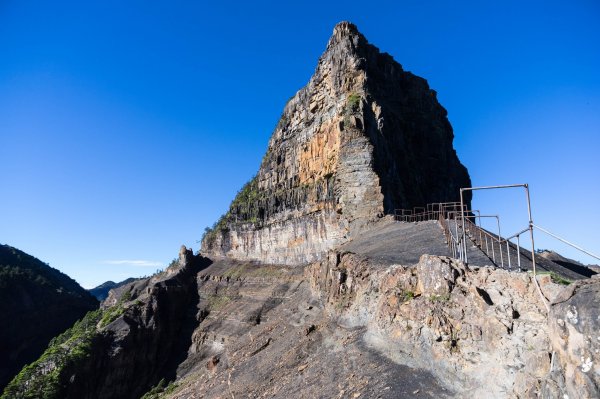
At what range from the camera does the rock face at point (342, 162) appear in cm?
4028

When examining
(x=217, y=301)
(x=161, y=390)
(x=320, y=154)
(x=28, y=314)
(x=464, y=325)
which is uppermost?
(x=320, y=154)

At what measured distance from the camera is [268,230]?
52.2 meters

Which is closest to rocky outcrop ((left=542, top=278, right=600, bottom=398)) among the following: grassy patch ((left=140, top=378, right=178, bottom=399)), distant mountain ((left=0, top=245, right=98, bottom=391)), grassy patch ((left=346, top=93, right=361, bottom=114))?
grassy patch ((left=140, top=378, right=178, bottom=399))

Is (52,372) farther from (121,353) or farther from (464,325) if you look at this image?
(464,325)

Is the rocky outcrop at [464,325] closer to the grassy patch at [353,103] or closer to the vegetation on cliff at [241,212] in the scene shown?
the grassy patch at [353,103]

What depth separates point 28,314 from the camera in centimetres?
6906

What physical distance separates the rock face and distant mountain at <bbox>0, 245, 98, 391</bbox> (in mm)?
34755

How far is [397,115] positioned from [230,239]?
103ft

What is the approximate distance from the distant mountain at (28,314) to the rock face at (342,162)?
3476 centimetres

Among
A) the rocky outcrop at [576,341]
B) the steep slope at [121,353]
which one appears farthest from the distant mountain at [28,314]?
the rocky outcrop at [576,341]

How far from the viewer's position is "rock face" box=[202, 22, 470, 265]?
4028 cm

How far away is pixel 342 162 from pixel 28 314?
66.6 metres

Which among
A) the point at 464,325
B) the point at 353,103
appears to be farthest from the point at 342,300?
the point at 353,103

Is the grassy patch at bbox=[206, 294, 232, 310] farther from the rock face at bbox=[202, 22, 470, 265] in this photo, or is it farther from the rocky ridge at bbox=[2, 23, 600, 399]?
the rock face at bbox=[202, 22, 470, 265]
